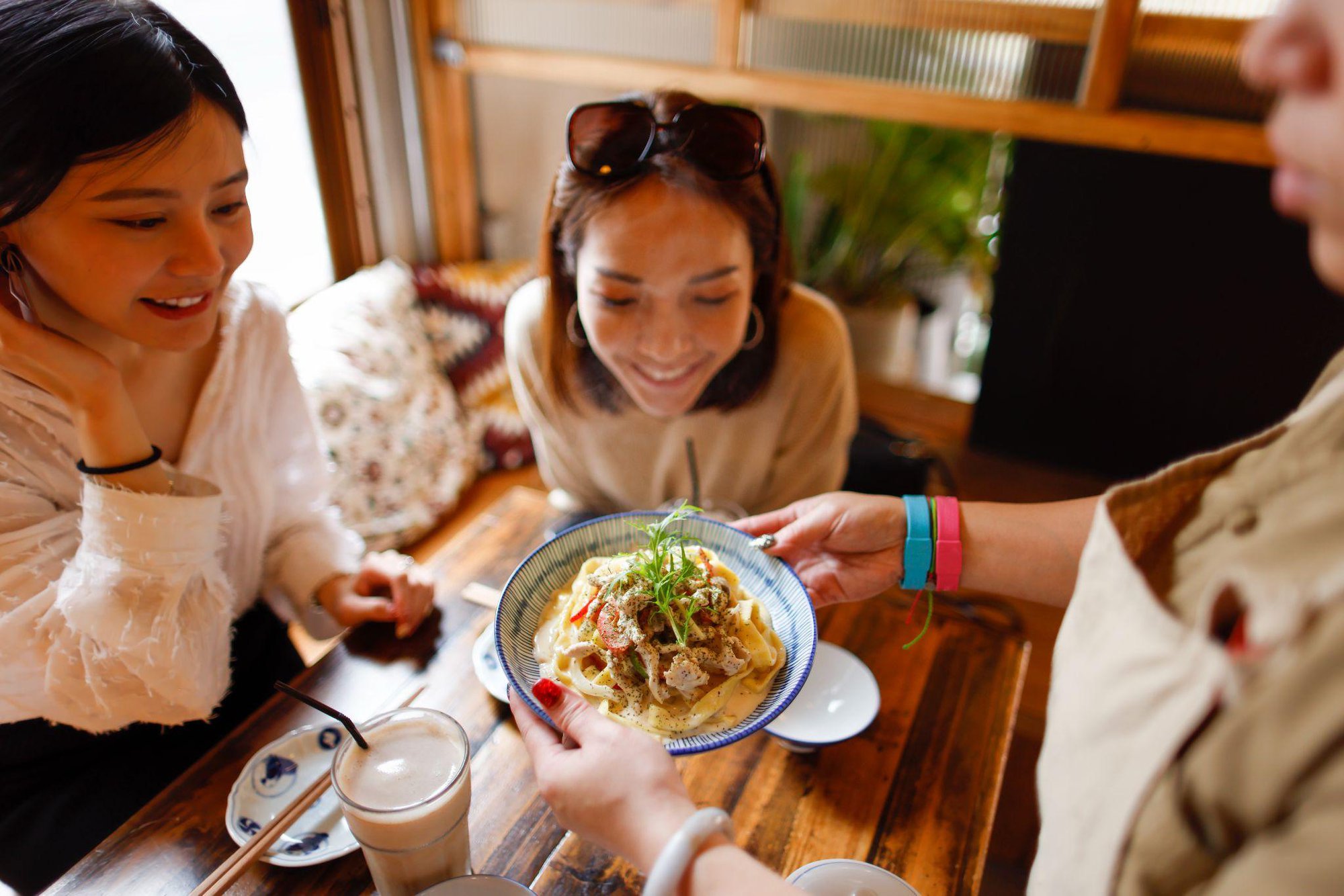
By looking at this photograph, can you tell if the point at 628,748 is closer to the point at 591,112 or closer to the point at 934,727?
the point at 934,727

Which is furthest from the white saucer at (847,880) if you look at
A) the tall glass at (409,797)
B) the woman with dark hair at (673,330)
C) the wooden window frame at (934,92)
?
the wooden window frame at (934,92)

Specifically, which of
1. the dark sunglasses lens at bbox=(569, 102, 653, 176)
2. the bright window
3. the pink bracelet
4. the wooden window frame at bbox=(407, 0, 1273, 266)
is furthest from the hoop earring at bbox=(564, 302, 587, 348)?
the wooden window frame at bbox=(407, 0, 1273, 266)

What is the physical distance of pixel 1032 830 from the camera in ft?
6.45

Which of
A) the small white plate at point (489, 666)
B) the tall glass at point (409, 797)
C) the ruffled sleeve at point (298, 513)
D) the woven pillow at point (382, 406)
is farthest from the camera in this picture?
the woven pillow at point (382, 406)

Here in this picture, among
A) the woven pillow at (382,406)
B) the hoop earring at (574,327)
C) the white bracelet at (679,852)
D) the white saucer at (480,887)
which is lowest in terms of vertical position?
the woven pillow at (382,406)

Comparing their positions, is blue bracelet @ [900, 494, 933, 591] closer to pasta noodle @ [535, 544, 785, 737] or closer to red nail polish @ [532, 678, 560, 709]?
pasta noodle @ [535, 544, 785, 737]

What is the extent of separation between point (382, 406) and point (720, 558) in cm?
193

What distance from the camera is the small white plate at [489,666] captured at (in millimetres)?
1345

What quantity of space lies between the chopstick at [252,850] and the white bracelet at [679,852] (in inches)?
22.1

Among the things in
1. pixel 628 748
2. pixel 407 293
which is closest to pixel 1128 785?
pixel 628 748

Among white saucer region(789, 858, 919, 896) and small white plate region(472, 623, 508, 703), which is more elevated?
white saucer region(789, 858, 919, 896)

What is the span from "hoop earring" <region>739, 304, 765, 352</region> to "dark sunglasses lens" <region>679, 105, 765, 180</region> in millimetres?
361

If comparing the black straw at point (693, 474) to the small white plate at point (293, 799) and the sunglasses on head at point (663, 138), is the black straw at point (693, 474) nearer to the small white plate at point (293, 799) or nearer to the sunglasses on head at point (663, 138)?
the sunglasses on head at point (663, 138)

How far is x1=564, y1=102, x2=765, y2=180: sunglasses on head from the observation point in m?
1.58
